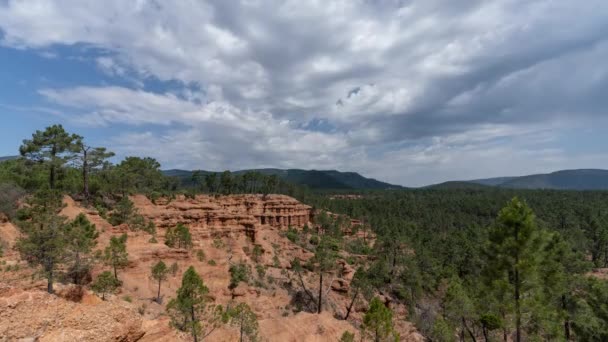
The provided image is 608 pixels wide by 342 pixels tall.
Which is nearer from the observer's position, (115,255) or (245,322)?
(245,322)

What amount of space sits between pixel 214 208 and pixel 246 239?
26.7 feet

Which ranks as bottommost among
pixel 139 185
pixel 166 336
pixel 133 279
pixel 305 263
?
pixel 305 263

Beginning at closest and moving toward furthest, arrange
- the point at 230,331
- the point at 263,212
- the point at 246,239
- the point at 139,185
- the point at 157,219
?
the point at 230,331 → the point at 157,219 → the point at 246,239 → the point at 139,185 → the point at 263,212

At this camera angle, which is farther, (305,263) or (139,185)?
(139,185)

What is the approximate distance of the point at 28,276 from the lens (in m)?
15.1

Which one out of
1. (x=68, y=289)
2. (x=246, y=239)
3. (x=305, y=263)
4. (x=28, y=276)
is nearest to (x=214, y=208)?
(x=246, y=239)

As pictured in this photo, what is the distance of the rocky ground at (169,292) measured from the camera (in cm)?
916

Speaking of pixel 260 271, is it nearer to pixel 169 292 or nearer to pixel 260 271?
pixel 260 271

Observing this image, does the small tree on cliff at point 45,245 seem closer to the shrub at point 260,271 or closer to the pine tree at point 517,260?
the pine tree at point 517,260

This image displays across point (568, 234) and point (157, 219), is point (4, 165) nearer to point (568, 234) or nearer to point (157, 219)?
point (157, 219)

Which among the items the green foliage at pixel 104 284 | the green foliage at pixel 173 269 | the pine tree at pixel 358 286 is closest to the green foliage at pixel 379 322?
the pine tree at pixel 358 286

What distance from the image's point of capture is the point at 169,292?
94.5ft

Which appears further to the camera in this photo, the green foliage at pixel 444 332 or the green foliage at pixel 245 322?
the green foliage at pixel 444 332

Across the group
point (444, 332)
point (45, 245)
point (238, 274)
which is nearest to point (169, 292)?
point (238, 274)
